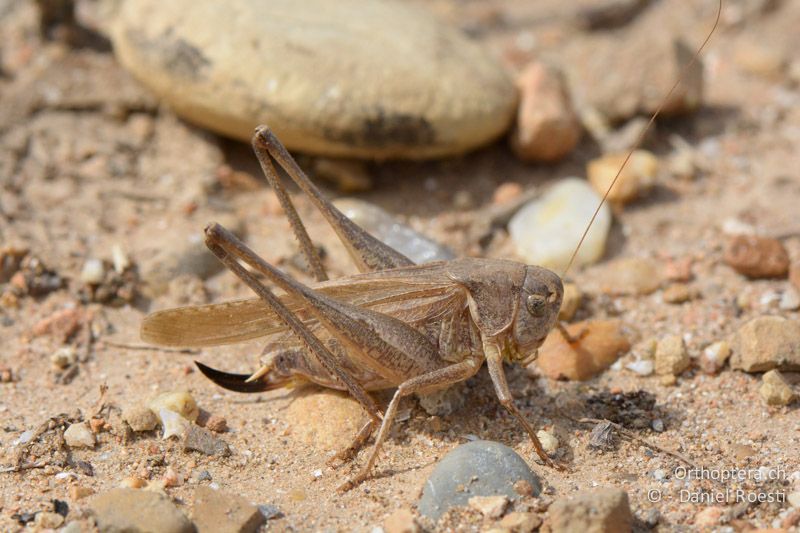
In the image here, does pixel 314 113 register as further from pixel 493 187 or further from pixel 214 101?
pixel 493 187

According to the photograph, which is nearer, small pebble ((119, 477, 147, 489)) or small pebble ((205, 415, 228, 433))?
small pebble ((119, 477, 147, 489))

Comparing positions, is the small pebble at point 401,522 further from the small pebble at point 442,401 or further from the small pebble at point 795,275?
the small pebble at point 795,275

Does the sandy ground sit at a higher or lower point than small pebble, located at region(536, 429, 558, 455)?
higher

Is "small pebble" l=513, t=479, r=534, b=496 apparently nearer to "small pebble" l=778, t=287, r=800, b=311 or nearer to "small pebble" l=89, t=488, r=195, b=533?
"small pebble" l=89, t=488, r=195, b=533

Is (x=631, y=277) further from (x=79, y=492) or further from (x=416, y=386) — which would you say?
(x=79, y=492)

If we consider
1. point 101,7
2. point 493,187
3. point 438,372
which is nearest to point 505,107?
point 493,187

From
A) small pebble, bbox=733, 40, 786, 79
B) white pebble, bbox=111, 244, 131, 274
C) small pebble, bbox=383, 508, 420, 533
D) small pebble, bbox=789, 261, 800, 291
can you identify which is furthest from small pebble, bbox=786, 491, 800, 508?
small pebble, bbox=733, 40, 786, 79

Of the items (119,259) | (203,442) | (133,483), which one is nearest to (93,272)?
(119,259)
